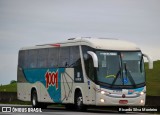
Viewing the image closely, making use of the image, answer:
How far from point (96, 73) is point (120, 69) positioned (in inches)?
52.4

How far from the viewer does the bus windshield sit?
3356 cm

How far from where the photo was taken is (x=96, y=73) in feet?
110

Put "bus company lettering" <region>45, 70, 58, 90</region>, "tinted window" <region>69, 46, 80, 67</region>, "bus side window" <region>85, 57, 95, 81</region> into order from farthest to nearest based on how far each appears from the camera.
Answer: "bus company lettering" <region>45, 70, 58, 90</region>
"tinted window" <region>69, 46, 80, 67</region>
"bus side window" <region>85, 57, 95, 81</region>

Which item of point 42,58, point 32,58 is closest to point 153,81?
point 32,58

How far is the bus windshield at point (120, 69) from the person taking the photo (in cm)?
3356

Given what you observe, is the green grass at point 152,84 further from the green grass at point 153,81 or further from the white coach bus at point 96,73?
the white coach bus at point 96,73

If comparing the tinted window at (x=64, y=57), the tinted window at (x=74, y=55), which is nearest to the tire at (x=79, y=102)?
the tinted window at (x=74, y=55)

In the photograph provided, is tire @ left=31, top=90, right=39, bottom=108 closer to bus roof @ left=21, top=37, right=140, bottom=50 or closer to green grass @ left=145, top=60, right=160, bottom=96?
bus roof @ left=21, top=37, right=140, bottom=50

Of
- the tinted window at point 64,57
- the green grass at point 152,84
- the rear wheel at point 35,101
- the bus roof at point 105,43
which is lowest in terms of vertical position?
the rear wheel at point 35,101

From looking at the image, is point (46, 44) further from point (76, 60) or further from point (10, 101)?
point (10, 101)

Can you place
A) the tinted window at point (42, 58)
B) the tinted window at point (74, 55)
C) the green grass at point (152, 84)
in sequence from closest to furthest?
1. the tinted window at point (74, 55)
2. the tinted window at point (42, 58)
3. the green grass at point (152, 84)

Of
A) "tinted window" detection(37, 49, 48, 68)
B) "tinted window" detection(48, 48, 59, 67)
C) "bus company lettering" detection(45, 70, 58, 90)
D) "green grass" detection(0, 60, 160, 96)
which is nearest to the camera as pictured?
"tinted window" detection(48, 48, 59, 67)

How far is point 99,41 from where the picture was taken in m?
34.8

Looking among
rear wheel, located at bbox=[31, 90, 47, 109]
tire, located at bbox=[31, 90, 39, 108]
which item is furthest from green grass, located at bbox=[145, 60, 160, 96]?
tire, located at bbox=[31, 90, 39, 108]
